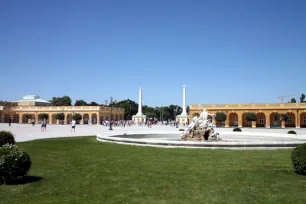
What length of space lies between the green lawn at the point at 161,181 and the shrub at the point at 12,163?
359 millimetres

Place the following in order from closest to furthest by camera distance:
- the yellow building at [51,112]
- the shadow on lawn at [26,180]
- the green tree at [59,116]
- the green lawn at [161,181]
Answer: the green lawn at [161,181]
the shadow on lawn at [26,180]
the green tree at [59,116]
the yellow building at [51,112]

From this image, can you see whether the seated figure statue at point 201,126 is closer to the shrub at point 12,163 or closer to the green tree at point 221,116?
the shrub at point 12,163

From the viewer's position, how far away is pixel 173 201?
266 inches

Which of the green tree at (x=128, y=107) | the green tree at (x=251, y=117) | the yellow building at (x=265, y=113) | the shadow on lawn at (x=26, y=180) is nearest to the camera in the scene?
the shadow on lawn at (x=26, y=180)

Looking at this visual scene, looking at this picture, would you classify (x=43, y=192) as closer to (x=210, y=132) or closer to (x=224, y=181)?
(x=224, y=181)

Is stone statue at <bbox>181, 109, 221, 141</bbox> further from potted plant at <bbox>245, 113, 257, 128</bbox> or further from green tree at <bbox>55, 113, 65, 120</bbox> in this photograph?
A: green tree at <bbox>55, 113, 65, 120</bbox>

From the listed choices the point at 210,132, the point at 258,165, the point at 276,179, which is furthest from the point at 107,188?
the point at 210,132

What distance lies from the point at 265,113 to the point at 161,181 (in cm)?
6158

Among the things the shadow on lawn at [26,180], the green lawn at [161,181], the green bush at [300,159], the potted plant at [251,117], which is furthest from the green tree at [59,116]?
the green bush at [300,159]

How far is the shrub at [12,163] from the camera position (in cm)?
792

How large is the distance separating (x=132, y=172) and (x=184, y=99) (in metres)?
81.4

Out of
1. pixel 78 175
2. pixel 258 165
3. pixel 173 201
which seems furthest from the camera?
pixel 258 165

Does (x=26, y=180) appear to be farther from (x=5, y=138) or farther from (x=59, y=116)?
(x=59, y=116)

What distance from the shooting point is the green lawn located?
7008mm
